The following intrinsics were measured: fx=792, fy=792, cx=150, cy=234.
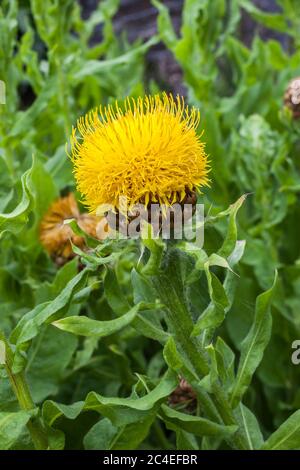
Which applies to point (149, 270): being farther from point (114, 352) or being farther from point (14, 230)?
point (114, 352)

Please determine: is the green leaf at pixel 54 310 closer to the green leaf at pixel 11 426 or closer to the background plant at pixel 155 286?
the background plant at pixel 155 286

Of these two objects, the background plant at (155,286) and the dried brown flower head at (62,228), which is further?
the dried brown flower head at (62,228)

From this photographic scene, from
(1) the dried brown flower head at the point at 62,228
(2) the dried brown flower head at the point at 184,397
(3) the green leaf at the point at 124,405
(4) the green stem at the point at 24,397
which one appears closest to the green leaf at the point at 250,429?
(2) the dried brown flower head at the point at 184,397

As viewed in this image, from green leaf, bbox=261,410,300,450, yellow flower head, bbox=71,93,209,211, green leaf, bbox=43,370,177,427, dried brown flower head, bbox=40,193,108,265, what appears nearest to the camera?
yellow flower head, bbox=71,93,209,211

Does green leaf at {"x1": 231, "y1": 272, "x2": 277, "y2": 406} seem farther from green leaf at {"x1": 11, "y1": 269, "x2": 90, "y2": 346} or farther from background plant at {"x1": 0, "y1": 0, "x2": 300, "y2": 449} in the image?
green leaf at {"x1": 11, "y1": 269, "x2": 90, "y2": 346}

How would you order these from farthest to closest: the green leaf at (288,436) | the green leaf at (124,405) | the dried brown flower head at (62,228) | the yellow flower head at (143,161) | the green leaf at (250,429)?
the dried brown flower head at (62,228)
the green leaf at (250,429)
the green leaf at (288,436)
the green leaf at (124,405)
the yellow flower head at (143,161)

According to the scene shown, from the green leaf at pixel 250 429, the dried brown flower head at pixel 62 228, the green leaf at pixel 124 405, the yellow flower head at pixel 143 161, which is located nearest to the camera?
the yellow flower head at pixel 143 161

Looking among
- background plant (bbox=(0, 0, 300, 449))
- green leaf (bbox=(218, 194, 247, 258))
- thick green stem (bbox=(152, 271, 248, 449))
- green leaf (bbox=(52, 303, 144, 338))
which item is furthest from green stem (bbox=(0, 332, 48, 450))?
green leaf (bbox=(218, 194, 247, 258))

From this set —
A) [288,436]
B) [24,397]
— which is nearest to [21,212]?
[24,397]
